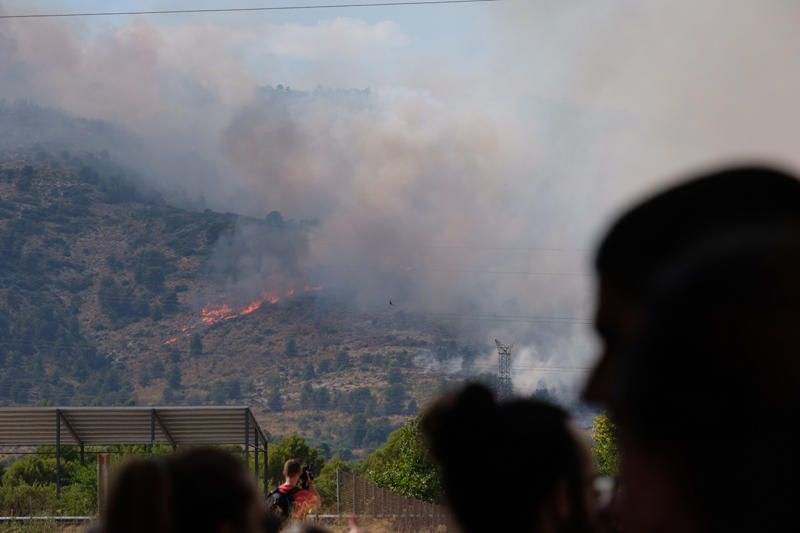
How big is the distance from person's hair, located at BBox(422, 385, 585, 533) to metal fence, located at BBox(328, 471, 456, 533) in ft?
32.9

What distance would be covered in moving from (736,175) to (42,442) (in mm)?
20512

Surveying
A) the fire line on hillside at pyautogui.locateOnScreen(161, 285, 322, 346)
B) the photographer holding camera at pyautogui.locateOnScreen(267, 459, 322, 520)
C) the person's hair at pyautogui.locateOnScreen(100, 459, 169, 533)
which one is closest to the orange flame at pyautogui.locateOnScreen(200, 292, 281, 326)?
the fire line on hillside at pyautogui.locateOnScreen(161, 285, 322, 346)

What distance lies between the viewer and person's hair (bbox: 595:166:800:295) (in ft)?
2.57

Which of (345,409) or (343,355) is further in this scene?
(343,355)

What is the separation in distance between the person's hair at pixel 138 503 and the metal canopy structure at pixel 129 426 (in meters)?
15.8

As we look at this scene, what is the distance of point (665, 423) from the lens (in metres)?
0.73

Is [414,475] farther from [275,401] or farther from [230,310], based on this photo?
[230,310]

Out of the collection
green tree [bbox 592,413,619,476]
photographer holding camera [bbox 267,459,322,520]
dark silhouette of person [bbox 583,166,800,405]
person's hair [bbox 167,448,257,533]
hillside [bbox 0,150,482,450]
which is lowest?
hillside [bbox 0,150,482,450]

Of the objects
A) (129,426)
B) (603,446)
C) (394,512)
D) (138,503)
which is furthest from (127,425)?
(138,503)

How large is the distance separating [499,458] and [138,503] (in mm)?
997

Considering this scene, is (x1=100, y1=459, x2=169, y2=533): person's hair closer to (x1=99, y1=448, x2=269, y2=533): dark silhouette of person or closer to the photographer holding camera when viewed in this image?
(x1=99, y1=448, x2=269, y2=533): dark silhouette of person

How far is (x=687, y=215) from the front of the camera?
0.81 m

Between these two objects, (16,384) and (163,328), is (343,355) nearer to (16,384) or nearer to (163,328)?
(163,328)

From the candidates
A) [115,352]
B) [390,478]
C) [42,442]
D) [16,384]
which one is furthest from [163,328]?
[42,442]
